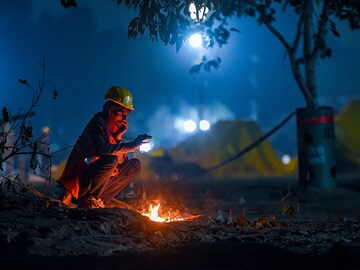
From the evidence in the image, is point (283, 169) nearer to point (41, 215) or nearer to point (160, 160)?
point (160, 160)

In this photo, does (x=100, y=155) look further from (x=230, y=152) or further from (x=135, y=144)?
(x=230, y=152)

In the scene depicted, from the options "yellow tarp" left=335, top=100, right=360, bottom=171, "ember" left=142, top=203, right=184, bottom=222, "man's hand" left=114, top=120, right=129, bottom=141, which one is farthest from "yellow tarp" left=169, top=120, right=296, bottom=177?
"man's hand" left=114, top=120, right=129, bottom=141

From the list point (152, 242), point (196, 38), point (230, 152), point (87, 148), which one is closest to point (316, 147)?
point (196, 38)

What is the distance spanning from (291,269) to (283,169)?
96.3 ft

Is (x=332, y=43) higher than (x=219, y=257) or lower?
higher

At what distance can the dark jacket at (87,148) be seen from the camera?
7031 mm

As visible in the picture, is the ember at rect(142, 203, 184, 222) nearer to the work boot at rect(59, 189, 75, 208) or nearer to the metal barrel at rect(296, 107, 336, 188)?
the work boot at rect(59, 189, 75, 208)

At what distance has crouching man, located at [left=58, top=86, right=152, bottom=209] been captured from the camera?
23.1 ft

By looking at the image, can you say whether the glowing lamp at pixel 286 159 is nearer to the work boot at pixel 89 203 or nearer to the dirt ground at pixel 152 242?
the dirt ground at pixel 152 242

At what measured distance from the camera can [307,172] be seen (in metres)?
14.7

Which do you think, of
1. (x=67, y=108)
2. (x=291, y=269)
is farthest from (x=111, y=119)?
(x=67, y=108)

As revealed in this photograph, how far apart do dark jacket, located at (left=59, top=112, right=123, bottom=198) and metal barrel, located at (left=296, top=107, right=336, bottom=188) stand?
8511mm

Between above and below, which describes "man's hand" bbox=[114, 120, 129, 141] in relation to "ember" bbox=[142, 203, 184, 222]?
Result: above

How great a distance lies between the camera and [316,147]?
14.6m
